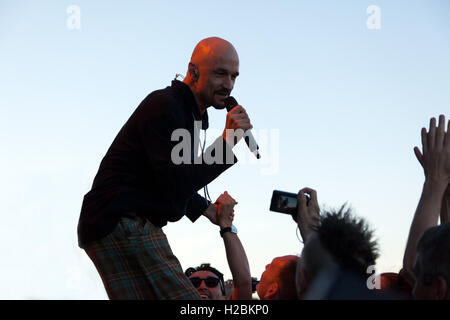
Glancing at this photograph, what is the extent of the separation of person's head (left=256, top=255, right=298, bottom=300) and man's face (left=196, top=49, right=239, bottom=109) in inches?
39.8

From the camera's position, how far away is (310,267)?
2.03 meters

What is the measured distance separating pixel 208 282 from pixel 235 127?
325cm

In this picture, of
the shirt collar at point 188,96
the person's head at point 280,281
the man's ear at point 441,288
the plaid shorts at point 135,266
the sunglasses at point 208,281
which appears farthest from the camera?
the sunglasses at point 208,281

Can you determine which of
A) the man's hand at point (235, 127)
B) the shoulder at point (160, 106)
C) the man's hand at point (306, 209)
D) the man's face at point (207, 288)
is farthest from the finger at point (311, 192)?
the man's face at point (207, 288)

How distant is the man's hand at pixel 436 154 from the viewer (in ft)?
8.08

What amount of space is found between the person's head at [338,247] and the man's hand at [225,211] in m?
1.60

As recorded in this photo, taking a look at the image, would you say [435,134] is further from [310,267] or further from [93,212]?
[93,212]

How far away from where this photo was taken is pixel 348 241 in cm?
200

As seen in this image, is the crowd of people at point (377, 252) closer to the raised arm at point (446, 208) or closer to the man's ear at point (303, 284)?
the man's ear at point (303, 284)

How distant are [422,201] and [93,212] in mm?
1597

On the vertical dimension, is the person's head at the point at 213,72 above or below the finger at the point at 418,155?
above

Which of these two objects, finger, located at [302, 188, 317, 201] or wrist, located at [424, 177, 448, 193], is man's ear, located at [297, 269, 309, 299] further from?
finger, located at [302, 188, 317, 201]

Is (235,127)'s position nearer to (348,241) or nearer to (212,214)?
(212,214)

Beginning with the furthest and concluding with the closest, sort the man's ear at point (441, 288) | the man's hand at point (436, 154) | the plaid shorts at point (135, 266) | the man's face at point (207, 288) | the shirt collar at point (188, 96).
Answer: the man's face at point (207, 288) < the shirt collar at point (188, 96) < the plaid shorts at point (135, 266) < the man's hand at point (436, 154) < the man's ear at point (441, 288)
